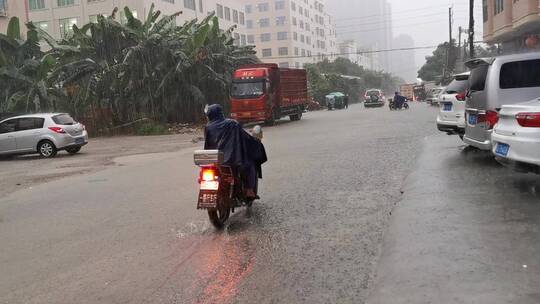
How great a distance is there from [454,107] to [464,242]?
7.35 meters

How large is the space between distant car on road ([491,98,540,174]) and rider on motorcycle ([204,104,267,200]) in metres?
3.28

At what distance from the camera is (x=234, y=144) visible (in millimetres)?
7152

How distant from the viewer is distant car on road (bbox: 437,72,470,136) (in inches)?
478

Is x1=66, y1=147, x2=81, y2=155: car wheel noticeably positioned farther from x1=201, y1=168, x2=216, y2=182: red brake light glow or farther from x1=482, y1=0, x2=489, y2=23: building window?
x1=482, y1=0, x2=489, y2=23: building window

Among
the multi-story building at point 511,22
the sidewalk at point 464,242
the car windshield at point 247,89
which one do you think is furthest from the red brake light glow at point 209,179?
the multi-story building at point 511,22

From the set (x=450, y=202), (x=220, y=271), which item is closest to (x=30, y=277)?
(x=220, y=271)

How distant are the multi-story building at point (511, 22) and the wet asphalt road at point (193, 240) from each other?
1783 centimetres

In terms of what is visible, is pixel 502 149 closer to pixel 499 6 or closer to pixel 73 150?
pixel 73 150

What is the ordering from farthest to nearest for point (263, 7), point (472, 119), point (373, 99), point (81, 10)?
point (263, 7) < point (81, 10) < point (373, 99) < point (472, 119)

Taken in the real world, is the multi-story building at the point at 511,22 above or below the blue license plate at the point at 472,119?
above

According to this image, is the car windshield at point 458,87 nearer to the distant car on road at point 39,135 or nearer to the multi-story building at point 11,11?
the distant car on road at point 39,135

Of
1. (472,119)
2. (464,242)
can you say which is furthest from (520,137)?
(472,119)

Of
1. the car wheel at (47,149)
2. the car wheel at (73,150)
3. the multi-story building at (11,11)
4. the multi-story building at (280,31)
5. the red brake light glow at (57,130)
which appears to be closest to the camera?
the red brake light glow at (57,130)

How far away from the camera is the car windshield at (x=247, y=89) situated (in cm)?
2703
